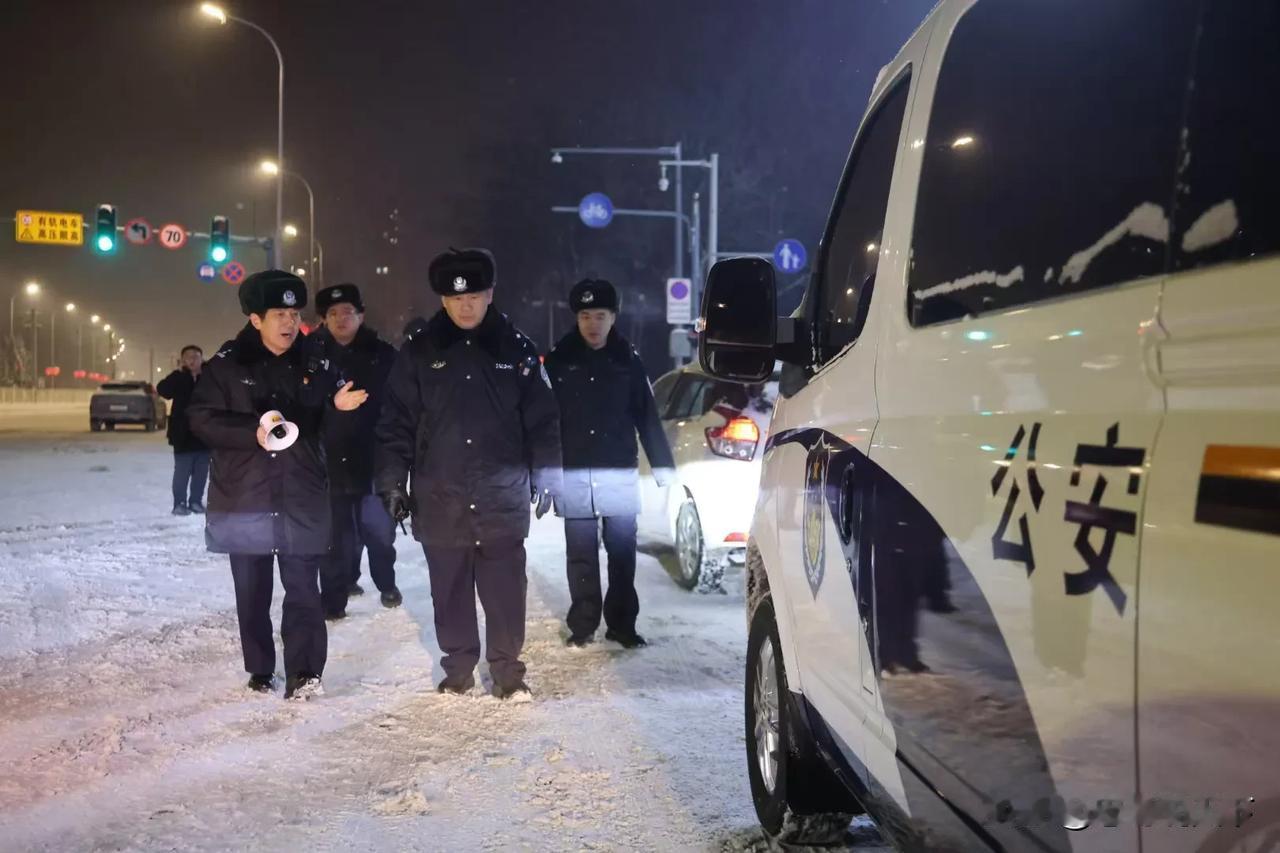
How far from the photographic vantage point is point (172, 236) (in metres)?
23.9

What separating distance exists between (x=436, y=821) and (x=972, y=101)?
2.65 m

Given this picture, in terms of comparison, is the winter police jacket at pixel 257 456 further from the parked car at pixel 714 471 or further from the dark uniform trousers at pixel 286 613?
the parked car at pixel 714 471

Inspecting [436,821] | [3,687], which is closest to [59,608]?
[3,687]

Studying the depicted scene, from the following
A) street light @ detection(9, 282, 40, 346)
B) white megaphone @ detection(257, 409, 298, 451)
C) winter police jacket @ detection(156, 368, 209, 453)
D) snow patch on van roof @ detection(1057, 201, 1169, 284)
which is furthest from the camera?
street light @ detection(9, 282, 40, 346)

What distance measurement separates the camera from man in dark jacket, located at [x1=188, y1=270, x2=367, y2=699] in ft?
14.7

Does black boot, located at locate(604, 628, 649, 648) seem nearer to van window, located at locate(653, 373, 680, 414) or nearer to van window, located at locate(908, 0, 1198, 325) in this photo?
van window, located at locate(653, 373, 680, 414)

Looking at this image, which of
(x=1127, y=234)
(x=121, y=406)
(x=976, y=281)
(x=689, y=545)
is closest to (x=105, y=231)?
(x=121, y=406)

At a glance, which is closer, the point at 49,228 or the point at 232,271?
the point at 49,228

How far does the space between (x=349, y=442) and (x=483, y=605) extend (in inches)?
73.2

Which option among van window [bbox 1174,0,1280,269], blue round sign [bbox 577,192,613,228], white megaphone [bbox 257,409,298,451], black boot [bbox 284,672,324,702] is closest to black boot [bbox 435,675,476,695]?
black boot [bbox 284,672,324,702]

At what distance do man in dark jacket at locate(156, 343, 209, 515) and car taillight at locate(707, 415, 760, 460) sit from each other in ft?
20.0

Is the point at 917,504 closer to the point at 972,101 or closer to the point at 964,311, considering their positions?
the point at 964,311

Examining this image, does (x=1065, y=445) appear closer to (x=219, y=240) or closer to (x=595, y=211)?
(x=595, y=211)

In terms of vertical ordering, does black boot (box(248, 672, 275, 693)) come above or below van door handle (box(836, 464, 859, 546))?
below
